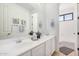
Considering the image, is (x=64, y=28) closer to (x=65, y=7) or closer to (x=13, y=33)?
(x=65, y=7)

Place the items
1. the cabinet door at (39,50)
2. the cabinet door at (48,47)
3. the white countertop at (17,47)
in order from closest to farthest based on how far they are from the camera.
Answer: the white countertop at (17,47)
the cabinet door at (39,50)
the cabinet door at (48,47)

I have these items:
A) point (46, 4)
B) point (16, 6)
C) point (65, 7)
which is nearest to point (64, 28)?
point (65, 7)

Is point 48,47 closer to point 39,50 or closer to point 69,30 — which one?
point 39,50

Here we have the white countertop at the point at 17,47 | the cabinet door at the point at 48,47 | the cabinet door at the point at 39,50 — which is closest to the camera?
the white countertop at the point at 17,47

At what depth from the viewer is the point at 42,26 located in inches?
65.9

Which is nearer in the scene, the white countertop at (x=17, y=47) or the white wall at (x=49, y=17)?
the white countertop at (x=17, y=47)

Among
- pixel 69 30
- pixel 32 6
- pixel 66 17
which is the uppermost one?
pixel 32 6

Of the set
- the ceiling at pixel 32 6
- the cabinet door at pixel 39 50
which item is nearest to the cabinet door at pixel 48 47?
the cabinet door at pixel 39 50

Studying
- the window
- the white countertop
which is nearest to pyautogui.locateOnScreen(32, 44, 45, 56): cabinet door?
the white countertop

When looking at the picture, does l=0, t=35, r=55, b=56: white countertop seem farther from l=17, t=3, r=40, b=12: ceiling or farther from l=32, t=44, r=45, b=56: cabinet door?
l=17, t=3, r=40, b=12: ceiling

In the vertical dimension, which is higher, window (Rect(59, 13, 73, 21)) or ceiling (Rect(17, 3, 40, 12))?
ceiling (Rect(17, 3, 40, 12))

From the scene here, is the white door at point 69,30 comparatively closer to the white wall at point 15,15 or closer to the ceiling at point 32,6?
the ceiling at point 32,6

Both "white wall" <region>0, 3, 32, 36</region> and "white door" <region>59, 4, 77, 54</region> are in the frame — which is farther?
"white door" <region>59, 4, 77, 54</region>

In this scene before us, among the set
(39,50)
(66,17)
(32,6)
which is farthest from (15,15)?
(66,17)
